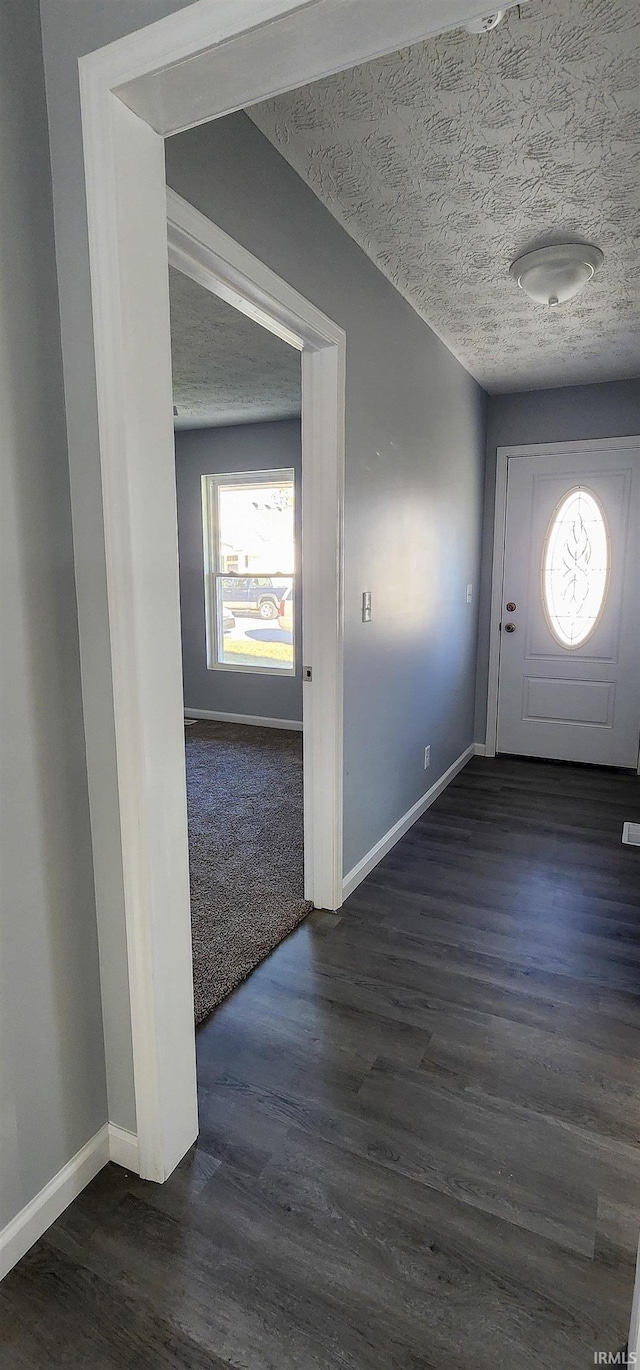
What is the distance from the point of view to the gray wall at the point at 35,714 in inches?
44.5

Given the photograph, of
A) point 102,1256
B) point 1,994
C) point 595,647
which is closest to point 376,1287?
point 102,1256

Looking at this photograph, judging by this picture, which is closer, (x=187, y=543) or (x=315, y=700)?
(x=315, y=700)

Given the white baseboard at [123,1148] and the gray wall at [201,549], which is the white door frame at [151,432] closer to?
the white baseboard at [123,1148]

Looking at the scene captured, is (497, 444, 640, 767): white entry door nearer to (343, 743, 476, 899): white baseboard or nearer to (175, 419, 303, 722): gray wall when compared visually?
(343, 743, 476, 899): white baseboard

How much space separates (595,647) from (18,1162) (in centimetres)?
411

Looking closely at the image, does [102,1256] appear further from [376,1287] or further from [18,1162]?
[376,1287]

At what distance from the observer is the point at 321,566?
2.37 metres

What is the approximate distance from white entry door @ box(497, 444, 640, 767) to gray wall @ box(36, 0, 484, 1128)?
0.33 m

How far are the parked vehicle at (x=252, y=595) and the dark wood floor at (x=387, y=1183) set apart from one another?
11.2ft

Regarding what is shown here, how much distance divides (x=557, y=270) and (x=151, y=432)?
2.02m

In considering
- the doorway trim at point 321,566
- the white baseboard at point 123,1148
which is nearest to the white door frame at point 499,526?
the doorway trim at point 321,566

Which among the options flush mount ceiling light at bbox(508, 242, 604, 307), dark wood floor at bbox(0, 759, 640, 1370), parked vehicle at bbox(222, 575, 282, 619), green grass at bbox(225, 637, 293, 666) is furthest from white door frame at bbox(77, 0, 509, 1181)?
parked vehicle at bbox(222, 575, 282, 619)

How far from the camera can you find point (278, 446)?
5180 millimetres

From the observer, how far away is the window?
532cm
